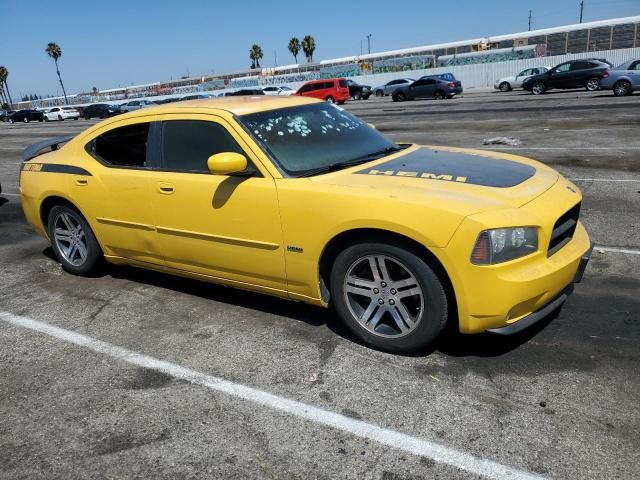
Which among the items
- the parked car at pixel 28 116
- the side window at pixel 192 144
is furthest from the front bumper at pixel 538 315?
the parked car at pixel 28 116

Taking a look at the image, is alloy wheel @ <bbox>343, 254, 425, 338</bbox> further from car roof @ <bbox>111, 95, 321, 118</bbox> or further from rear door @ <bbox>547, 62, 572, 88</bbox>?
rear door @ <bbox>547, 62, 572, 88</bbox>

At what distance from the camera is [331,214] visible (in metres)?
3.33

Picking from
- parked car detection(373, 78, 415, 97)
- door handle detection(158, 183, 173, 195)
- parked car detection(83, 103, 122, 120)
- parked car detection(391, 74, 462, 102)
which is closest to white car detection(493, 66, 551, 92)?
parked car detection(391, 74, 462, 102)

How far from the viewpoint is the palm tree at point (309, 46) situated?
96.6 meters

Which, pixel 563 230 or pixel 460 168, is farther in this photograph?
pixel 460 168

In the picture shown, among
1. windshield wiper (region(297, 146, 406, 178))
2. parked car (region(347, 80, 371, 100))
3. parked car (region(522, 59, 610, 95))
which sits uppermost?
windshield wiper (region(297, 146, 406, 178))

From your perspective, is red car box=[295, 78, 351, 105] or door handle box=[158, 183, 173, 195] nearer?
A: door handle box=[158, 183, 173, 195]

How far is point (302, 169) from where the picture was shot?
3.71 m

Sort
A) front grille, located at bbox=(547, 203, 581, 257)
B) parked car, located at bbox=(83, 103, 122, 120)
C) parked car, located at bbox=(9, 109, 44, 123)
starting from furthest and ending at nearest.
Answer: parked car, located at bbox=(9, 109, 44, 123)
parked car, located at bbox=(83, 103, 122, 120)
front grille, located at bbox=(547, 203, 581, 257)

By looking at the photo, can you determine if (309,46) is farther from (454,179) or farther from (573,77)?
(454,179)

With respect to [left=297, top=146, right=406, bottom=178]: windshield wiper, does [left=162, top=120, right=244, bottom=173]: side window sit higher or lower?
higher

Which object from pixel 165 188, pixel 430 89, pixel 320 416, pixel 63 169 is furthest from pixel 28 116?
pixel 320 416

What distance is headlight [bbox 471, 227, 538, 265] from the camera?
2.91 meters

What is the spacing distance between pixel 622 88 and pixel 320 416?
24.8 m
